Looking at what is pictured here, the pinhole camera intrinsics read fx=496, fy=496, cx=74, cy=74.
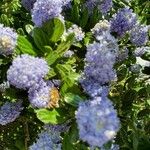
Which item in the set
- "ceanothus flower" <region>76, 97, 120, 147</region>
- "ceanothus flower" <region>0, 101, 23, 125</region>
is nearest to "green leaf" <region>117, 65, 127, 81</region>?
"ceanothus flower" <region>0, 101, 23, 125</region>

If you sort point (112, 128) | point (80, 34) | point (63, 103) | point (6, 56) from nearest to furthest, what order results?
1. point (112, 128)
2. point (63, 103)
3. point (6, 56)
4. point (80, 34)

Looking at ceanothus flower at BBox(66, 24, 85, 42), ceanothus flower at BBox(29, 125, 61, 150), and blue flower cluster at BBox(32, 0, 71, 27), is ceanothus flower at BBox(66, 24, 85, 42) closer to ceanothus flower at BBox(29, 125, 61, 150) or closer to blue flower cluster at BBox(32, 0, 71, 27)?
blue flower cluster at BBox(32, 0, 71, 27)

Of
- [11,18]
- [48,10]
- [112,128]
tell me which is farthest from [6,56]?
[112,128]

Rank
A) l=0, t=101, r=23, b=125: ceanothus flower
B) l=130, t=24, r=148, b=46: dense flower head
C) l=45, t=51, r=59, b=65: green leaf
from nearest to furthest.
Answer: l=45, t=51, r=59, b=65: green leaf → l=0, t=101, r=23, b=125: ceanothus flower → l=130, t=24, r=148, b=46: dense flower head

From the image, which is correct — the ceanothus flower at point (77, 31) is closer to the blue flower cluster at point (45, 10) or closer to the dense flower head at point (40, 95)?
the blue flower cluster at point (45, 10)

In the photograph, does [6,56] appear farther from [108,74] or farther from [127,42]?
[127,42]

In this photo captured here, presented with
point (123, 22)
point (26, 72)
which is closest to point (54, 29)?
point (26, 72)
